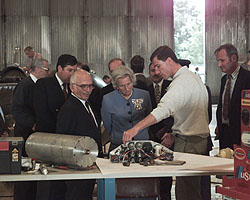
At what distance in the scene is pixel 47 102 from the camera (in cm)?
447

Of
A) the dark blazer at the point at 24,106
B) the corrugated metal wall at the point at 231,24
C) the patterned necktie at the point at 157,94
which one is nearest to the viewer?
the dark blazer at the point at 24,106

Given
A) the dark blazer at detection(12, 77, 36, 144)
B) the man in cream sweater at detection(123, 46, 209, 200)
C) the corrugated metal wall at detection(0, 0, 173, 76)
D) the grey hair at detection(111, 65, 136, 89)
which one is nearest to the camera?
the man in cream sweater at detection(123, 46, 209, 200)

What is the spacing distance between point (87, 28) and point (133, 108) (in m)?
12.7

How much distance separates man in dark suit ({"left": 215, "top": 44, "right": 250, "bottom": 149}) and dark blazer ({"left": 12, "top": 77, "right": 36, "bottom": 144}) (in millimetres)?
1834

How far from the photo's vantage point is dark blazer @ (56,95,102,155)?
369 centimetres

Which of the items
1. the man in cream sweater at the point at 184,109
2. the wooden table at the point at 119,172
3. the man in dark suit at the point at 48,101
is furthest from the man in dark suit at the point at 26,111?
the man in cream sweater at the point at 184,109

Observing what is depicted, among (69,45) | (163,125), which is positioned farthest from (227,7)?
(163,125)

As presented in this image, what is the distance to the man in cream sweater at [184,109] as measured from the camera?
144 inches

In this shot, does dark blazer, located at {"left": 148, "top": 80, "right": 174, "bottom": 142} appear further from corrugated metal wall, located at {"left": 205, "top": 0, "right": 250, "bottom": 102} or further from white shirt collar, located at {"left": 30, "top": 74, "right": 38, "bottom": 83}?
corrugated metal wall, located at {"left": 205, "top": 0, "right": 250, "bottom": 102}

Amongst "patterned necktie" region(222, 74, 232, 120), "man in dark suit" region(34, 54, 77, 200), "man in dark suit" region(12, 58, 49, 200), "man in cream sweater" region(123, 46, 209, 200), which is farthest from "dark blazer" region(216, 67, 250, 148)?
"man in dark suit" region(12, 58, 49, 200)

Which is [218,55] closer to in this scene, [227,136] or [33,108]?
[227,136]

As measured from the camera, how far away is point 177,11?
58.8 ft

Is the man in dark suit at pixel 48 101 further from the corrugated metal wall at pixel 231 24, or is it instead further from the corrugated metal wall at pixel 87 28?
the corrugated metal wall at pixel 231 24

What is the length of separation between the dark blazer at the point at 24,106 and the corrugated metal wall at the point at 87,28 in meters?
11.9
